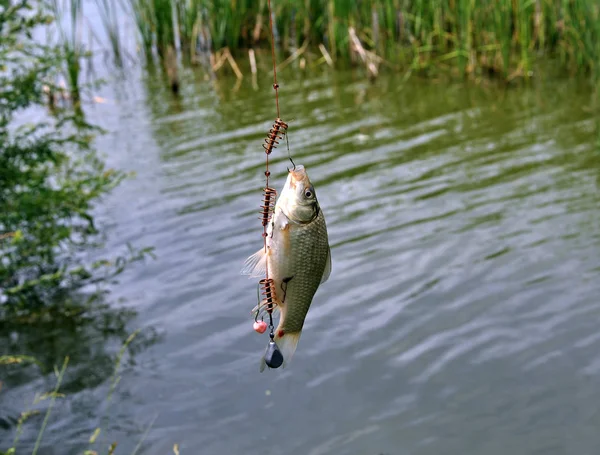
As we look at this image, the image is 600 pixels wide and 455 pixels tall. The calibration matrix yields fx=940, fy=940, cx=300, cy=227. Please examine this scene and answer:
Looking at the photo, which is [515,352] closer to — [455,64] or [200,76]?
[455,64]

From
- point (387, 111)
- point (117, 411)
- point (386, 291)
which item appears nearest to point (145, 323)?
point (117, 411)

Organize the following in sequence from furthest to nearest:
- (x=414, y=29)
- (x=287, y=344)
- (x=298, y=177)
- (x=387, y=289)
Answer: (x=414, y=29), (x=387, y=289), (x=287, y=344), (x=298, y=177)

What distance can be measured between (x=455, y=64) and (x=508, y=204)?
5113mm

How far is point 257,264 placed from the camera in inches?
87.5

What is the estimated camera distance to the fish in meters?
2.12

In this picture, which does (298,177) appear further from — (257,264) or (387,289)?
(387,289)

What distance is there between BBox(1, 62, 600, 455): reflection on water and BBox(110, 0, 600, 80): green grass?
2.46ft

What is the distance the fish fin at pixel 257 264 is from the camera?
2209mm

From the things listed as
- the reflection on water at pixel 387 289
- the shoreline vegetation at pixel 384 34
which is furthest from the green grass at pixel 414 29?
the reflection on water at pixel 387 289

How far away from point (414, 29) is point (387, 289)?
6829 mm

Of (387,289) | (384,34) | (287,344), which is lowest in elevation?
(387,289)

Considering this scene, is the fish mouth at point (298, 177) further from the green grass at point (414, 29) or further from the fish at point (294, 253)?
the green grass at point (414, 29)

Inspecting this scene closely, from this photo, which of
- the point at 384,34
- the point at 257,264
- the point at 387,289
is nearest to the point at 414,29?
the point at 384,34

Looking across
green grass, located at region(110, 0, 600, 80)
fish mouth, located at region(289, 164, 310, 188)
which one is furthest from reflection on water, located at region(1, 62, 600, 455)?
fish mouth, located at region(289, 164, 310, 188)
